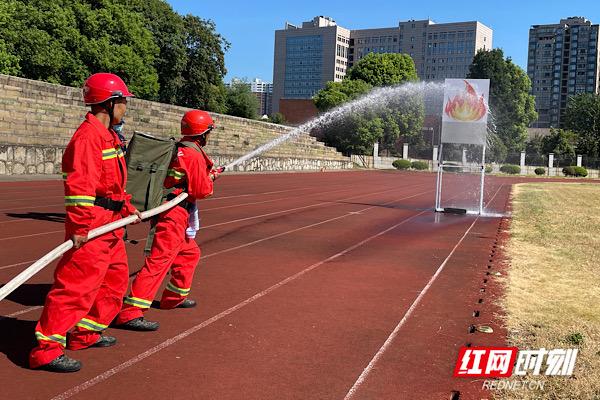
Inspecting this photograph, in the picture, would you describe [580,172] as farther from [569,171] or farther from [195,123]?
[195,123]

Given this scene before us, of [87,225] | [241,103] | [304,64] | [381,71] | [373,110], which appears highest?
[304,64]

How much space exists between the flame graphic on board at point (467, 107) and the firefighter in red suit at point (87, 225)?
39.2 ft

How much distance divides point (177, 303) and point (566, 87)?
192m

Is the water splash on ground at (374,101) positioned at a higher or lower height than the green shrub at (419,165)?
higher

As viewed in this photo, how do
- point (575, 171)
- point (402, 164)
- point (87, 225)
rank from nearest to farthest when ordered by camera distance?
point (87, 225) < point (402, 164) < point (575, 171)

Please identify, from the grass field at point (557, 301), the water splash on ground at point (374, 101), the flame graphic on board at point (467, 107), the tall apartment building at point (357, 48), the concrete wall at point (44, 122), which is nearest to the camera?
the grass field at point (557, 301)

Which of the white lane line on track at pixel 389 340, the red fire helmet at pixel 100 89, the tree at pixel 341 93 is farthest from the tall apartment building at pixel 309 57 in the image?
the red fire helmet at pixel 100 89

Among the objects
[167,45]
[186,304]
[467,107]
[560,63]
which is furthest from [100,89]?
[560,63]

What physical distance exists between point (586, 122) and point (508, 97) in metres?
25.4

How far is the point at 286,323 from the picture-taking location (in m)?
4.95

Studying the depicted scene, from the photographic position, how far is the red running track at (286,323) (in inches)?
142

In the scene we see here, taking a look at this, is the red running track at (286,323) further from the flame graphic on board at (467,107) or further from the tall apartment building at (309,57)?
the tall apartment building at (309,57)

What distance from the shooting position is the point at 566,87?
176375 mm

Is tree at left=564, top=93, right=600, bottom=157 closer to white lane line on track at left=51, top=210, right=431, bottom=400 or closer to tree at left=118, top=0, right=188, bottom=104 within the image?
tree at left=118, top=0, right=188, bottom=104
